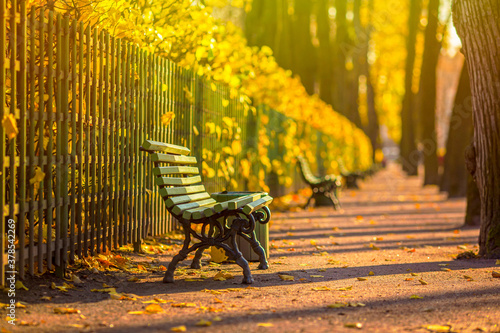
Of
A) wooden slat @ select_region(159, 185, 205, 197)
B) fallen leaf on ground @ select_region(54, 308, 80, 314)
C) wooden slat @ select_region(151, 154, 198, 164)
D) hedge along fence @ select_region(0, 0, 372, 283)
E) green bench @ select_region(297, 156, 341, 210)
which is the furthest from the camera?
green bench @ select_region(297, 156, 341, 210)

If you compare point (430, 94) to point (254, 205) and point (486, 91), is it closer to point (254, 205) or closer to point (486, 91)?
point (486, 91)

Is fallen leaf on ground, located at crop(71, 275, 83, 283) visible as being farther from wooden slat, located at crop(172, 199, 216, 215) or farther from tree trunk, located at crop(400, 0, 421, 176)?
tree trunk, located at crop(400, 0, 421, 176)

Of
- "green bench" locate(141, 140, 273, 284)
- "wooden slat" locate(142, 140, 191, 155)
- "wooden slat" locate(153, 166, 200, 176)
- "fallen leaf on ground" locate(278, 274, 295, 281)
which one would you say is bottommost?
"fallen leaf on ground" locate(278, 274, 295, 281)

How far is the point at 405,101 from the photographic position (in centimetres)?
3950

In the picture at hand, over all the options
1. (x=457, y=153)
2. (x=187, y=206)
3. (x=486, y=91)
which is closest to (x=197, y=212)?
(x=187, y=206)

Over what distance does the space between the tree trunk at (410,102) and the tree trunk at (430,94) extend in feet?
24.9

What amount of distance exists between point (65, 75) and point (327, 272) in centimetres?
300

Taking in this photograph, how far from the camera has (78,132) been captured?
20.0 feet

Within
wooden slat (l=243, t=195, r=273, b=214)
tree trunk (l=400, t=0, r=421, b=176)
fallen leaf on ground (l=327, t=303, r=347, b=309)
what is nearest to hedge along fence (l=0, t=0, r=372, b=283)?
wooden slat (l=243, t=195, r=273, b=214)

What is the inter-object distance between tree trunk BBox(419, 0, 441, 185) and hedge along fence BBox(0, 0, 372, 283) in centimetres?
1612

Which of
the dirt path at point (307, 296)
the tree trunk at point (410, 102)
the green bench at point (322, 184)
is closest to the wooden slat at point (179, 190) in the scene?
the dirt path at point (307, 296)

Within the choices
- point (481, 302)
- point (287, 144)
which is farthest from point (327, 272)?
point (287, 144)

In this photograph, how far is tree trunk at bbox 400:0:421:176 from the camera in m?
33.2

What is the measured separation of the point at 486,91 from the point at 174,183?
3.75 meters
